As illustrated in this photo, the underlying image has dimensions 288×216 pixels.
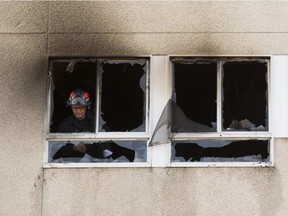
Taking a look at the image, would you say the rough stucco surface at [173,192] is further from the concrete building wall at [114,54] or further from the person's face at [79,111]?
the person's face at [79,111]

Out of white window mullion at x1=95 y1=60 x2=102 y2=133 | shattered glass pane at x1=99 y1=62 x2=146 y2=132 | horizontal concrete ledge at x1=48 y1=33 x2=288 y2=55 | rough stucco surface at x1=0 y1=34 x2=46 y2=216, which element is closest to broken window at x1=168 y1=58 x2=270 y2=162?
horizontal concrete ledge at x1=48 y1=33 x2=288 y2=55

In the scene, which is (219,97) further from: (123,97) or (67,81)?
(67,81)

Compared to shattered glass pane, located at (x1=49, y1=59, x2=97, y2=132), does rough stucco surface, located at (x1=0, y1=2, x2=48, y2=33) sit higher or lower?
higher

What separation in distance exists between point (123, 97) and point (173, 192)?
56.5 inches

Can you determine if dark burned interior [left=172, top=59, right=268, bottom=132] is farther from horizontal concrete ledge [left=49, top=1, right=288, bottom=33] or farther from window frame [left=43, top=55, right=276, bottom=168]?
horizontal concrete ledge [left=49, top=1, right=288, bottom=33]

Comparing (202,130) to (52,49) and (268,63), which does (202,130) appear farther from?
(52,49)

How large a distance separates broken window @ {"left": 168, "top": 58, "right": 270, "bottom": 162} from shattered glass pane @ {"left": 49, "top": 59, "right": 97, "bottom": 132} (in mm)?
1133

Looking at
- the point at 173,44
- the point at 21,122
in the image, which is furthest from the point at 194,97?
the point at 21,122

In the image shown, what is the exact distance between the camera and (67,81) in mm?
8438

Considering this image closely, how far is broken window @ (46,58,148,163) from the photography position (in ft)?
27.1

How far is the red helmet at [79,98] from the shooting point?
8.20 m

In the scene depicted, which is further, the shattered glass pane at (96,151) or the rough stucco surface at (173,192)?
the shattered glass pane at (96,151)

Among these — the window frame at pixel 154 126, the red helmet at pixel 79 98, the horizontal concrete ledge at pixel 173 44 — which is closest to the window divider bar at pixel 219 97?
the window frame at pixel 154 126

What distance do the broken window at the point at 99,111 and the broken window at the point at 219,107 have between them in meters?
0.46
